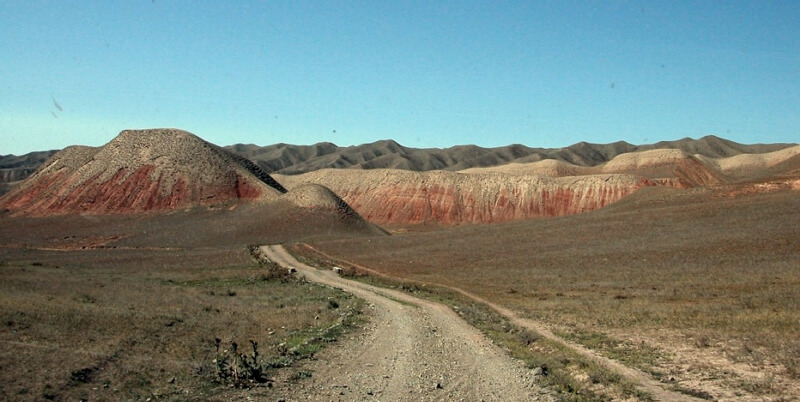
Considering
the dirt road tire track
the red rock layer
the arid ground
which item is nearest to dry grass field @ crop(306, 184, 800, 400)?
the arid ground

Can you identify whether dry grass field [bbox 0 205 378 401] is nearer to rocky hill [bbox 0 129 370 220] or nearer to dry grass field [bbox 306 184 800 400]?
dry grass field [bbox 306 184 800 400]

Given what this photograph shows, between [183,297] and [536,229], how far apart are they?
39.8 metres

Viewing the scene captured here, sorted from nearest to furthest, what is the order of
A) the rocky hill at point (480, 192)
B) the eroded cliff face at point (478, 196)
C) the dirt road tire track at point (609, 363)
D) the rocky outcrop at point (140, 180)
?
the dirt road tire track at point (609, 363) < the rocky outcrop at point (140, 180) < the eroded cliff face at point (478, 196) < the rocky hill at point (480, 192)

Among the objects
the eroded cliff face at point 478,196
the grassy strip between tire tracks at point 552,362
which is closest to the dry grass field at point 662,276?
the grassy strip between tire tracks at point 552,362

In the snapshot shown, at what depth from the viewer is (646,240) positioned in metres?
49.9

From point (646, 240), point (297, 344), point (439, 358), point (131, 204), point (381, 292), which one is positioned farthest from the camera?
point (131, 204)

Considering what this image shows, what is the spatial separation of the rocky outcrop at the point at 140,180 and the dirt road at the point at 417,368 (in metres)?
77.3

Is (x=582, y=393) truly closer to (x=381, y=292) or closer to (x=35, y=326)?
(x=35, y=326)

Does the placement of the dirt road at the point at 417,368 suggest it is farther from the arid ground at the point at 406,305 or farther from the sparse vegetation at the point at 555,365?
the sparse vegetation at the point at 555,365

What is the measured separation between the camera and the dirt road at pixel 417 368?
13039 mm

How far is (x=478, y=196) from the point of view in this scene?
426 ft

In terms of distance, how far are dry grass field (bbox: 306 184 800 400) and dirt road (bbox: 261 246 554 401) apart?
3221 mm

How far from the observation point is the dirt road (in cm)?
1304

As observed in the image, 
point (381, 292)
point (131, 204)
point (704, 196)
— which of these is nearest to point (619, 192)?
point (704, 196)
